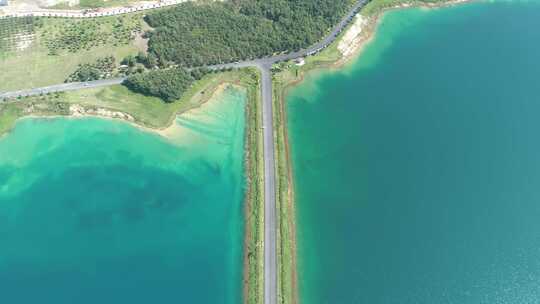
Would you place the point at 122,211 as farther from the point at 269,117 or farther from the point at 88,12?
the point at 88,12

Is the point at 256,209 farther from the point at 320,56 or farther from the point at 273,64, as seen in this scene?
the point at 320,56

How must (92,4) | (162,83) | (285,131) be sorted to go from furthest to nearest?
A: (92,4)
(162,83)
(285,131)

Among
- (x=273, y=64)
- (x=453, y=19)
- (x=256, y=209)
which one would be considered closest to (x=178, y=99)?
(x=273, y=64)

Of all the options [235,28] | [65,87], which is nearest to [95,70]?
[65,87]

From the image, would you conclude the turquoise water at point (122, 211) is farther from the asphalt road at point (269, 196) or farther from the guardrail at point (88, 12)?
the guardrail at point (88, 12)

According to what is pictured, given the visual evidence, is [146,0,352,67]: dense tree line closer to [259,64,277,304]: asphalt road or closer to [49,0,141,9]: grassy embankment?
[259,64,277,304]: asphalt road

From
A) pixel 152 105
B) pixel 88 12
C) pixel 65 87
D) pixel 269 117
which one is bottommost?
pixel 269 117

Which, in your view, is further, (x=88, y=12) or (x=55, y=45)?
(x=88, y=12)

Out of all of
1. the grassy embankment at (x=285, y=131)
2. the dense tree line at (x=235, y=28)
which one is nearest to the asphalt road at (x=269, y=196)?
the grassy embankment at (x=285, y=131)
